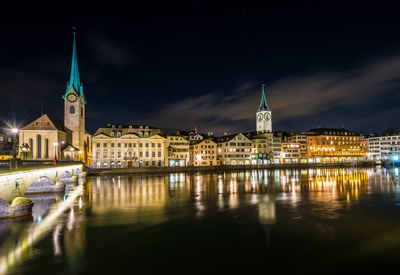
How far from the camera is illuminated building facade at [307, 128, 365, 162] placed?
129 meters

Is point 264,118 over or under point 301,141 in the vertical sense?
over

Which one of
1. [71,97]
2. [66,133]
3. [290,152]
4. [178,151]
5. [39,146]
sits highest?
[71,97]

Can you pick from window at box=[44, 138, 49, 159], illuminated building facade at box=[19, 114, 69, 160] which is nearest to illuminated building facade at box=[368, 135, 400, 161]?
illuminated building facade at box=[19, 114, 69, 160]

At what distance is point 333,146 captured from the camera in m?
132

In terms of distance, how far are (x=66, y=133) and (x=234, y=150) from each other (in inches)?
2170

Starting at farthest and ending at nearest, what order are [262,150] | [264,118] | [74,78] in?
1. [264,118]
2. [262,150]
3. [74,78]

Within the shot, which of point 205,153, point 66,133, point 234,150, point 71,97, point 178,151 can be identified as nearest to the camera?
point 66,133

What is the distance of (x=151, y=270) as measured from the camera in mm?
12094

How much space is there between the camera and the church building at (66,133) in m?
67.7

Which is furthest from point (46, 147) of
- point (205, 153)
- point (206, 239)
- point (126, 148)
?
point (206, 239)

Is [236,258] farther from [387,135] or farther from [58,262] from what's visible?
[387,135]

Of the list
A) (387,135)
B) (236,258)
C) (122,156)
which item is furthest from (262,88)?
(236,258)

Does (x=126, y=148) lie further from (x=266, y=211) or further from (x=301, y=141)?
(x=301, y=141)

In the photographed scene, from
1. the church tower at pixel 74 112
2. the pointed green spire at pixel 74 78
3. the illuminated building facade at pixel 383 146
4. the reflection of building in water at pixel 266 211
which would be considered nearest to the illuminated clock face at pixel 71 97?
the church tower at pixel 74 112
